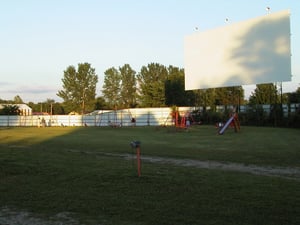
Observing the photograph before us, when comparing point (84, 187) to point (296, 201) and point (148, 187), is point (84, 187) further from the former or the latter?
point (296, 201)

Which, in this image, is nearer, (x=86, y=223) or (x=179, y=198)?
(x=86, y=223)

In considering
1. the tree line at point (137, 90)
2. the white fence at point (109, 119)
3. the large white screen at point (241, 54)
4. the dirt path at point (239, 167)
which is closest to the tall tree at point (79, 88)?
the tree line at point (137, 90)

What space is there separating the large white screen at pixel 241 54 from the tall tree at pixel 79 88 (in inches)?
1612

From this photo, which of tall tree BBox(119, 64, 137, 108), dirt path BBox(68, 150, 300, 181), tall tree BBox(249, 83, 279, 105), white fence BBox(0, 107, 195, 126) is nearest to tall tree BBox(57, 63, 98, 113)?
tall tree BBox(119, 64, 137, 108)

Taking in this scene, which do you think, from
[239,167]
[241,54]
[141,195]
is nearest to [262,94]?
[241,54]

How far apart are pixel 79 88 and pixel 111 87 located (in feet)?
28.8

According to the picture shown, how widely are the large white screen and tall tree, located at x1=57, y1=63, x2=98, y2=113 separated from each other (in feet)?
134

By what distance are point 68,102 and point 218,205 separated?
244 ft

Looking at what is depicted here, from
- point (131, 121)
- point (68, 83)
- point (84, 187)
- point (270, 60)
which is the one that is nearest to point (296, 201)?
point (84, 187)

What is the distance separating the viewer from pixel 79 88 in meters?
78.6

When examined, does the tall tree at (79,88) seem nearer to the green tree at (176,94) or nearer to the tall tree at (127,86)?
the tall tree at (127,86)

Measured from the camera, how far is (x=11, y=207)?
22.4 ft

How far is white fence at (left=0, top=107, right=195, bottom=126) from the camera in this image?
52.4 metres

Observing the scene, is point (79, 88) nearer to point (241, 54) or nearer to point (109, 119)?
point (109, 119)
